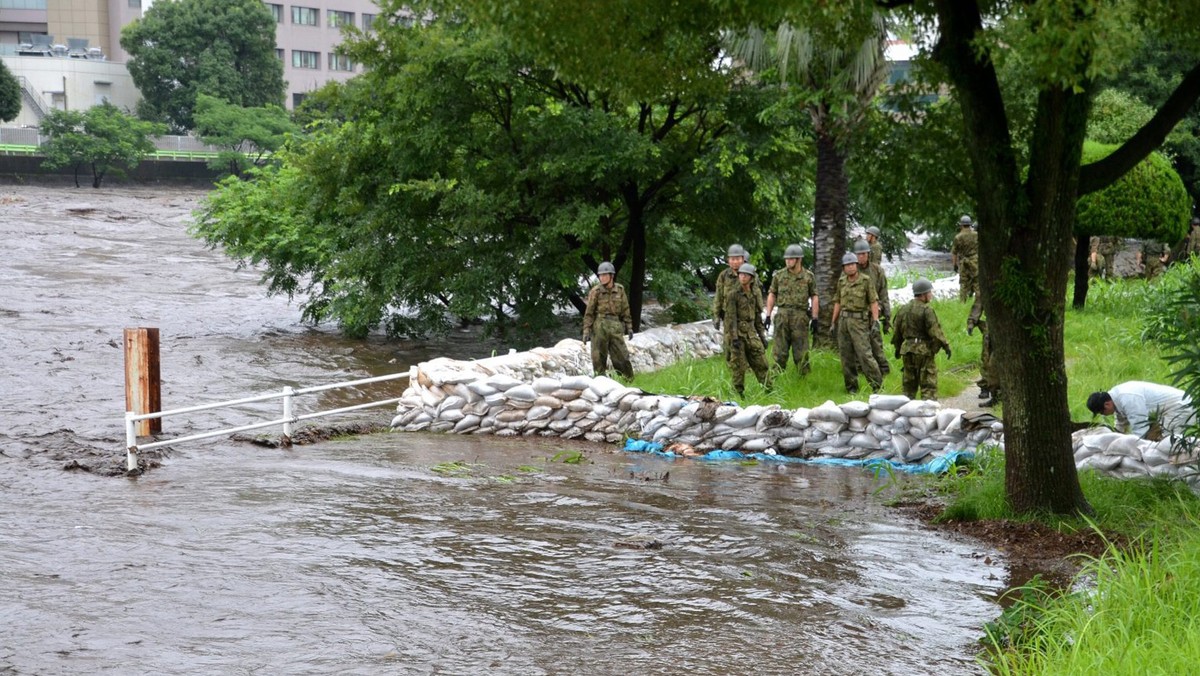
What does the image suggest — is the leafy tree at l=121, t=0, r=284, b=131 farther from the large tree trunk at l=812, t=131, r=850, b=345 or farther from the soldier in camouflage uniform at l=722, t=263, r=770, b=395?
the soldier in camouflage uniform at l=722, t=263, r=770, b=395

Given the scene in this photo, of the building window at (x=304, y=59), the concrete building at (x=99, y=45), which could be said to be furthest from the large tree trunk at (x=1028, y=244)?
the building window at (x=304, y=59)

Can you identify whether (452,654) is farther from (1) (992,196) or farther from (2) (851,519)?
(1) (992,196)

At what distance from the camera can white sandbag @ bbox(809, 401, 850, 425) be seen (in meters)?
13.2

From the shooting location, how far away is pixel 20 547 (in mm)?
9898

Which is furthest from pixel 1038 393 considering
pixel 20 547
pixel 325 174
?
pixel 325 174

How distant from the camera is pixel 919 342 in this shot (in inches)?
564

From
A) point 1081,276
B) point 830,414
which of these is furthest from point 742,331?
point 1081,276

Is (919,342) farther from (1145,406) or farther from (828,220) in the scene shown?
(828,220)

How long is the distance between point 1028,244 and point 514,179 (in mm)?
13097

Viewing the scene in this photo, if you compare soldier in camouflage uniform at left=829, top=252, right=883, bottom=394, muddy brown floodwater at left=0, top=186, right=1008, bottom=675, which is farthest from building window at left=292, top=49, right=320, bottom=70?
soldier in camouflage uniform at left=829, top=252, right=883, bottom=394

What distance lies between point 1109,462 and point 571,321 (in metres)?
17.6

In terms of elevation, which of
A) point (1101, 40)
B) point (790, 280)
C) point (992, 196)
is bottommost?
point (790, 280)

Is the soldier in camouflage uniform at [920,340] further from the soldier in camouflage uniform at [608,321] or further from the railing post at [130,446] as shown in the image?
the railing post at [130,446]

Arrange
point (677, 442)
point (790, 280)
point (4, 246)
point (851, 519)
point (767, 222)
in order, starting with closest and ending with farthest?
point (851, 519)
point (677, 442)
point (790, 280)
point (767, 222)
point (4, 246)
